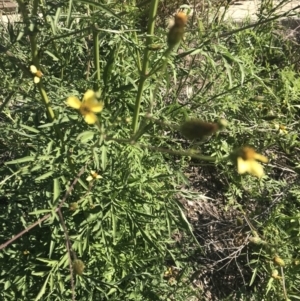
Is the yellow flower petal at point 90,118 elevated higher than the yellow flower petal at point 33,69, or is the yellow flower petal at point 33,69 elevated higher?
the yellow flower petal at point 33,69

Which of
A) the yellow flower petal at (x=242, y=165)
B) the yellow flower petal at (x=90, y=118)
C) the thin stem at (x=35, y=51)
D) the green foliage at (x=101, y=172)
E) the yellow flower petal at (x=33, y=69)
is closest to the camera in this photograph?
the yellow flower petal at (x=242, y=165)

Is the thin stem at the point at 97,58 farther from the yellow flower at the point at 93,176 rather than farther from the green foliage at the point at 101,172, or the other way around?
the yellow flower at the point at 93,176

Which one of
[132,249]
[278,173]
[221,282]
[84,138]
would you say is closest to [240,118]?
[278,173]

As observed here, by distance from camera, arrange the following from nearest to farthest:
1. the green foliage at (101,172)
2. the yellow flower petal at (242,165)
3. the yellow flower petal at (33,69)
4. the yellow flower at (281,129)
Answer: the yellow flower petal at (242,165)
the yellow flower petal at (33,69)
the green foliage at (101,172)
the yellow flower at (281,129)

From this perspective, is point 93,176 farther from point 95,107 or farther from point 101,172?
point 95,107

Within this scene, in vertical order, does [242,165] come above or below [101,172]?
above

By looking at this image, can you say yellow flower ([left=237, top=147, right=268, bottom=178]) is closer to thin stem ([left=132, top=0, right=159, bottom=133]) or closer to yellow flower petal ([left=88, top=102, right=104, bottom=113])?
yellow flower petal ([left=88, top=102, right=104, bottom=113])

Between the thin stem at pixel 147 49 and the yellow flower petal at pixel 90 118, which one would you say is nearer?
the yellow flower petal at pixel 90 118

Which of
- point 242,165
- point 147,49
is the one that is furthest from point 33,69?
point 242,165

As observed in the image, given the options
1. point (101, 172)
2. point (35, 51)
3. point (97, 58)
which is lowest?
point (101, 172)

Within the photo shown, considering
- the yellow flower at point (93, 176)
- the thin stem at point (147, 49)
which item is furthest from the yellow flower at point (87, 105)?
the yellow flower at point (93, 176)

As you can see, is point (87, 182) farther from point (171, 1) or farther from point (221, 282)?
point (171, 1)

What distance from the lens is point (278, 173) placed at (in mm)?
3225

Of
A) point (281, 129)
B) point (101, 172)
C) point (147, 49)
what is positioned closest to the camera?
point (147, 49)
